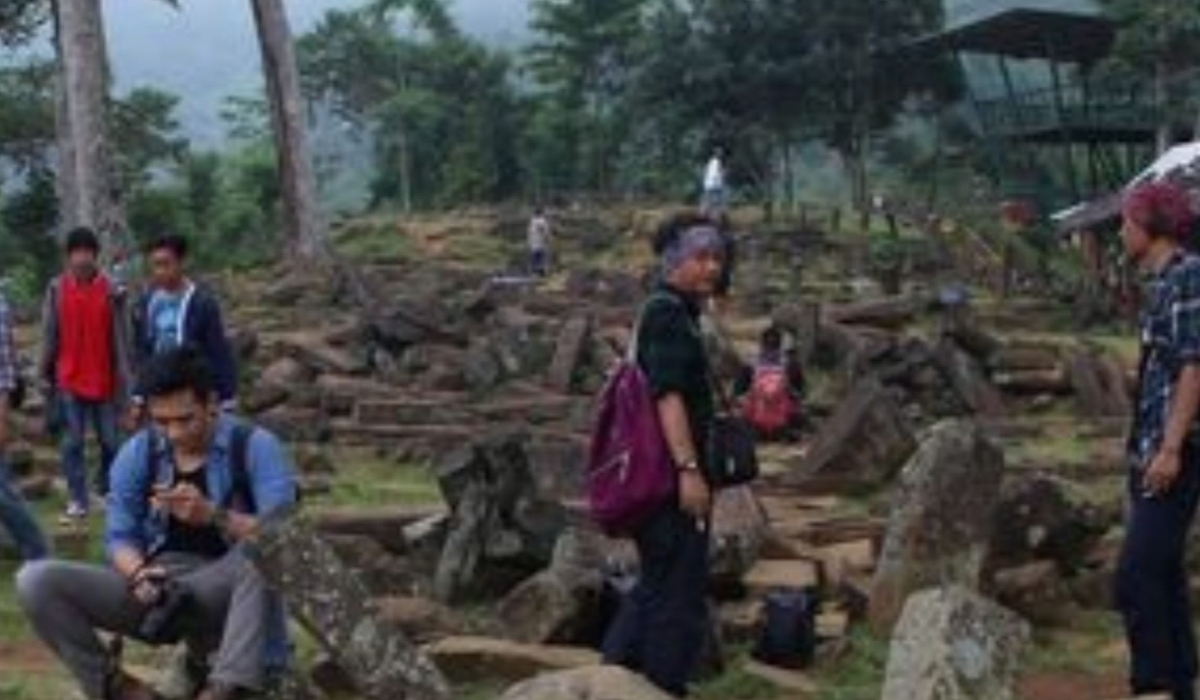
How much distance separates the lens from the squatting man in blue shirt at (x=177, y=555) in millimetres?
5906

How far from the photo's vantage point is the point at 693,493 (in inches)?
233

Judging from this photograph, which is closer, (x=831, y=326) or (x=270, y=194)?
(x=831, y=326)

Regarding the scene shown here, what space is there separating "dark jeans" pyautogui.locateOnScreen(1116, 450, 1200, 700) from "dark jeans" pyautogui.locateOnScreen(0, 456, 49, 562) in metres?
5.23

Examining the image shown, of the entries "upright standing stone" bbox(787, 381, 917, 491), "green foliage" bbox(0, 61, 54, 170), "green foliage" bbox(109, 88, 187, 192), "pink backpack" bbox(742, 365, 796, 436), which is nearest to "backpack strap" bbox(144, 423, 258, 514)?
"upright standing stone" bbox(787, 381, 917, 491)

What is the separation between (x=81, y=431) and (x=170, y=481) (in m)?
5.19

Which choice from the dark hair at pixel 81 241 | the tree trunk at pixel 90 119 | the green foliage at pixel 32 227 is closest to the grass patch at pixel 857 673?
the dark hair at pixel 81 241

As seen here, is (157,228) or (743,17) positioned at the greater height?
(743,17)

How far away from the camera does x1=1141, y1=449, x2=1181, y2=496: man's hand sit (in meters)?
5.81

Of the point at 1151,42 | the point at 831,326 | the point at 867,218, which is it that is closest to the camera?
the point at 831,326

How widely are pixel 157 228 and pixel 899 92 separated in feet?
59.7

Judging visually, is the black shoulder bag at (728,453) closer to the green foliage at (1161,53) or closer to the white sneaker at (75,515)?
the white sneaker at (75,515)

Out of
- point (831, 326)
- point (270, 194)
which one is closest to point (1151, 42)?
point (831, 326)

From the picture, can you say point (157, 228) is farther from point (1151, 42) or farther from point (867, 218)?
point (1151, 42)

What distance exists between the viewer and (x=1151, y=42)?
34281 millimetres
